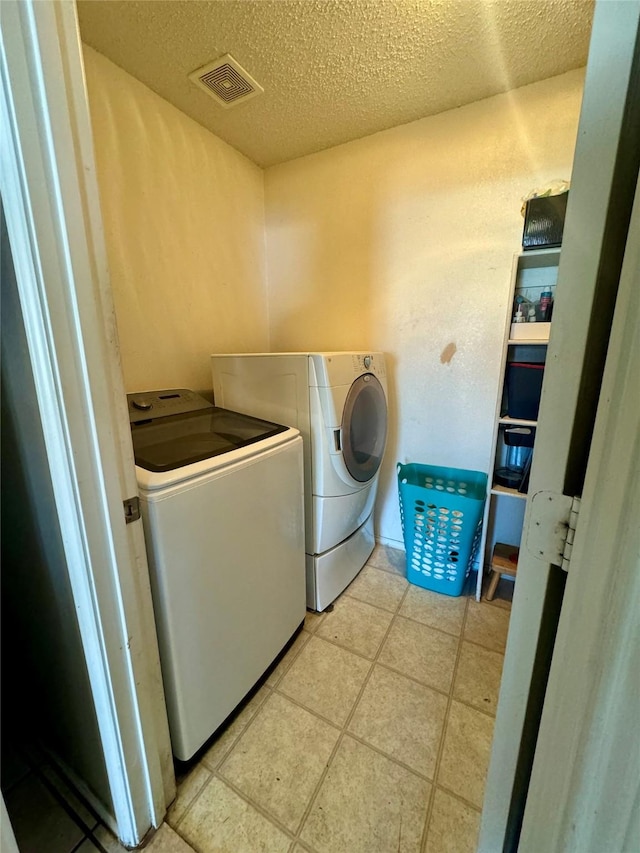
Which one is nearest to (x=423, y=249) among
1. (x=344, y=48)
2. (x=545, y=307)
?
(x=545, y=307)

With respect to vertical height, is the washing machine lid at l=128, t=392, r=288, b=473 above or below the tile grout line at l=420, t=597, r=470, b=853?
above

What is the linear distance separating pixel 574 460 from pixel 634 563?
15cm

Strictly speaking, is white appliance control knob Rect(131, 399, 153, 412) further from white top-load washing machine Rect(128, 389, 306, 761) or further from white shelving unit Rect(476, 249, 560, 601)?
white shelving unit Rect(476, 249, 560, 601)

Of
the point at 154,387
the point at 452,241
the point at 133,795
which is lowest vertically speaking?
the point at 133,795

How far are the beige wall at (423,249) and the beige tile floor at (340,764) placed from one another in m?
0.86

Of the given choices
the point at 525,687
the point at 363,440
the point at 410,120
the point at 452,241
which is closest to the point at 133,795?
the point at 525,687

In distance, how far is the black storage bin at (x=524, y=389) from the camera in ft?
4.85

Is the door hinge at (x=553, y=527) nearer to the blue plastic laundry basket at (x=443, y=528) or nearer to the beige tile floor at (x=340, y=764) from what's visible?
the beige tile floor at (x=340, y=764)

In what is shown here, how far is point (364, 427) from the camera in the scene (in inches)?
64.7

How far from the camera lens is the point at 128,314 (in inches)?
59.1

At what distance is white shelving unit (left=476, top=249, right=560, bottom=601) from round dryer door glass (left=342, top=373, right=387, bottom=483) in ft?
1.81

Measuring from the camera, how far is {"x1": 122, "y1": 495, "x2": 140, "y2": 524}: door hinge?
0.75m

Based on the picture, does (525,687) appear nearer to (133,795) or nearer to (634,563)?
(634,563)

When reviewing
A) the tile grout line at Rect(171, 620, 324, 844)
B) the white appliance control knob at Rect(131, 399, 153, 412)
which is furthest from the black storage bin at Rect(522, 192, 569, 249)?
the tile grout line at Rect(171, 620, 324, 844)
